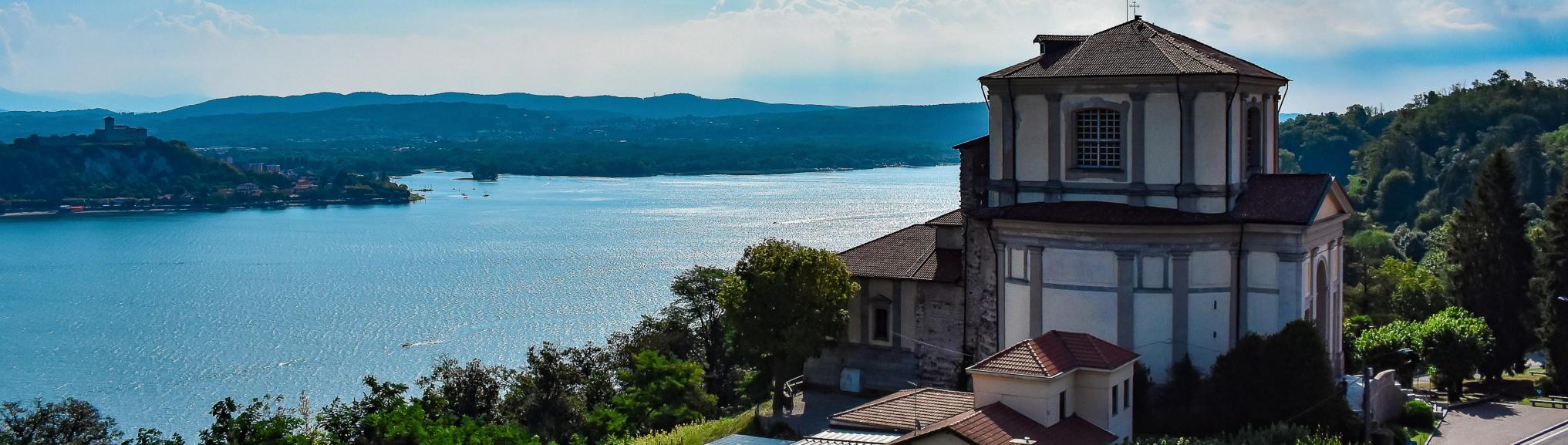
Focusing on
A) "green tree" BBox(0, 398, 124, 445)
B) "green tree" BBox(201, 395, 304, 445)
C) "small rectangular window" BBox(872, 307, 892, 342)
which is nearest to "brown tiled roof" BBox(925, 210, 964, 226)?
"small rectangular window" BBox(872, 307, 892, 342)

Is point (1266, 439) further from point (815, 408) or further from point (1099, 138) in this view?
point (815, 408)

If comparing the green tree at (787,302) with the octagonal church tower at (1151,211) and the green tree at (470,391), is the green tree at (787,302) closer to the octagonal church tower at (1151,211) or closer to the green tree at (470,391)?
the octagonal church tower at (1151,211)

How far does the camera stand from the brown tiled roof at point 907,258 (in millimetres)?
31141

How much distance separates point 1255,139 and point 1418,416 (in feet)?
19.5

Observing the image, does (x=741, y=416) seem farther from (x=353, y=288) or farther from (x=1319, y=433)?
(x=353, y=288)

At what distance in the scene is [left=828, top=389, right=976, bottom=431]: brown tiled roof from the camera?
22547 mm

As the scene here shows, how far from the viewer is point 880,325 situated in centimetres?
3191

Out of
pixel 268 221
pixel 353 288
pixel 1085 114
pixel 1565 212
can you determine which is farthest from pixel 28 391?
pixel 268 221

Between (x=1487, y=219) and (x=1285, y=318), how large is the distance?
44.4ft

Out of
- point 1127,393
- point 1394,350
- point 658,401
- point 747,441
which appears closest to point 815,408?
point 747,441

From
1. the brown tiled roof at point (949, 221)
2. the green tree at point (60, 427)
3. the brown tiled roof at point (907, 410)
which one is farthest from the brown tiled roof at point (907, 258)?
the green tree at point (60, 427)

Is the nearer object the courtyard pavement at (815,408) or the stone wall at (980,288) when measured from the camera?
the courtyard pavement at (815,408)

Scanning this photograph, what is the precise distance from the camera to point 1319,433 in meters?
24.5

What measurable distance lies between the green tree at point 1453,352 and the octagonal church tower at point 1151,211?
5.06 meters
